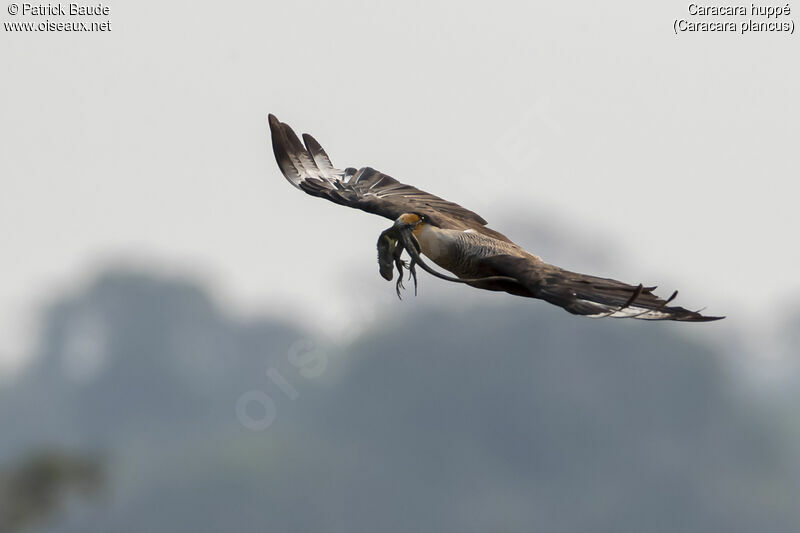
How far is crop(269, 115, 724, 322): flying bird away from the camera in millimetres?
19297

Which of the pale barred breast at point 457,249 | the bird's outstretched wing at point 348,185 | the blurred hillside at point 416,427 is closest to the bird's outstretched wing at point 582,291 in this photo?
the pale barred breast at point 457,249

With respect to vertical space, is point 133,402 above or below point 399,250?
below

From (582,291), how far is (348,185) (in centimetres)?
651

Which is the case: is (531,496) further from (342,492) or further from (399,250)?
(399,250)

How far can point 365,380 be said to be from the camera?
120812 millimetres

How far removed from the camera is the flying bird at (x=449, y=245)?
760 inches

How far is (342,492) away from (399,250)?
94804 millimetres

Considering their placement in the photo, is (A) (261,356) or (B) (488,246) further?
(A) (261,356)

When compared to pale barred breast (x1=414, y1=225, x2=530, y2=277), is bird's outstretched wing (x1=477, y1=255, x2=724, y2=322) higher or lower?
lower

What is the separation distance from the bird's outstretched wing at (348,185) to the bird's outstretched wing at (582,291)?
2.79m

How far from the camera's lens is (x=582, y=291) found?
19547 millimetres

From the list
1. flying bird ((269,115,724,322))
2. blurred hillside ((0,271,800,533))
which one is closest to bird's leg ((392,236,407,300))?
flying bird ((269,115,724,322))

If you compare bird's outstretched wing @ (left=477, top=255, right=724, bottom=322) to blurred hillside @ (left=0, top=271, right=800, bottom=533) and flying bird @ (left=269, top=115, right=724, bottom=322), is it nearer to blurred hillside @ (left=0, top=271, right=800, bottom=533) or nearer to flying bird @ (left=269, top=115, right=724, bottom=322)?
flying bird @ (left=269, top=115, right=724, bottom=322)

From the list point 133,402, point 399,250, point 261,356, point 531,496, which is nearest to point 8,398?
point 133,402
